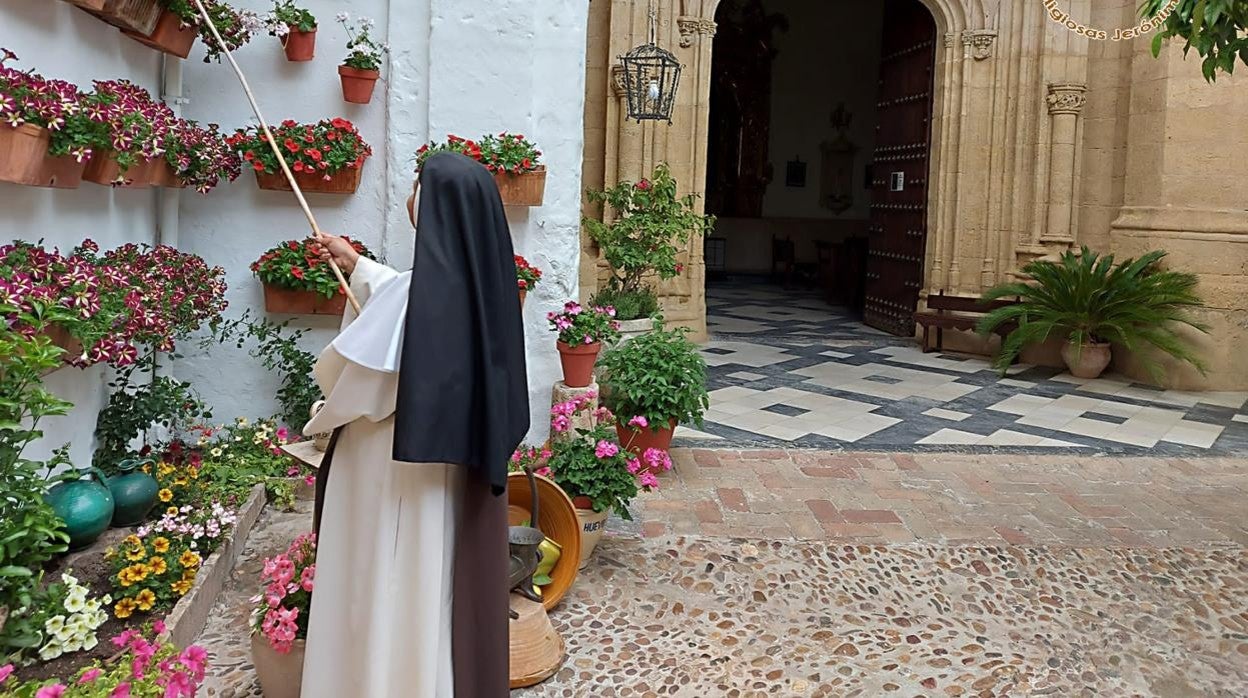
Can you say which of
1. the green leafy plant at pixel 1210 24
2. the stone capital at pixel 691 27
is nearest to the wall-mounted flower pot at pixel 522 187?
the green leafy plant at pixel 1210 24

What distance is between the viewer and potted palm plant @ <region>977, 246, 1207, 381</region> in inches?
308

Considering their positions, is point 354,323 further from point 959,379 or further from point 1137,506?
point 959,379

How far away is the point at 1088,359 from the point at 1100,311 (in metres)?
0.41

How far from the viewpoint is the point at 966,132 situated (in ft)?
30.2

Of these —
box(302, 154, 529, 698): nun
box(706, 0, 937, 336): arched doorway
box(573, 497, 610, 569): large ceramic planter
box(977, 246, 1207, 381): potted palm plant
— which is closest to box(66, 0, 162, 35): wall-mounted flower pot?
box(302, 154, 529, 698): nun

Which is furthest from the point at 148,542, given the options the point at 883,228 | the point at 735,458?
the point at 883,228

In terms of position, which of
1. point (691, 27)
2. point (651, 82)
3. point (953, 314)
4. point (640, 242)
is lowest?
point (953, 314)

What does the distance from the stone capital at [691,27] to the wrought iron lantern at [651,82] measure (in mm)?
1723

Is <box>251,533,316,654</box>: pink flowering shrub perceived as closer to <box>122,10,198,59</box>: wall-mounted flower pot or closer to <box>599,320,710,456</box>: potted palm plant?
<box>599,320,710,456</box>: potted palm plant

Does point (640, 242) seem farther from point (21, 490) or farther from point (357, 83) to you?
point (21, 490)

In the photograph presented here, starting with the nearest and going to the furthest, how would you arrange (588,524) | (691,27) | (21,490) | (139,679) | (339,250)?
1. (139,679)
2. (339,250)
3. (21,490)
4. (588,524)
5. (691,27)

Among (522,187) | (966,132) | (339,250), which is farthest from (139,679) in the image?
(966,132)

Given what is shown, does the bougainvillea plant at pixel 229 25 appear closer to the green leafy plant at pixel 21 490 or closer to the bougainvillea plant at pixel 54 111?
the bougainvillea plant at pixel 54 111

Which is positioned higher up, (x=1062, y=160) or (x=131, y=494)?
(x=1062, y=160)
